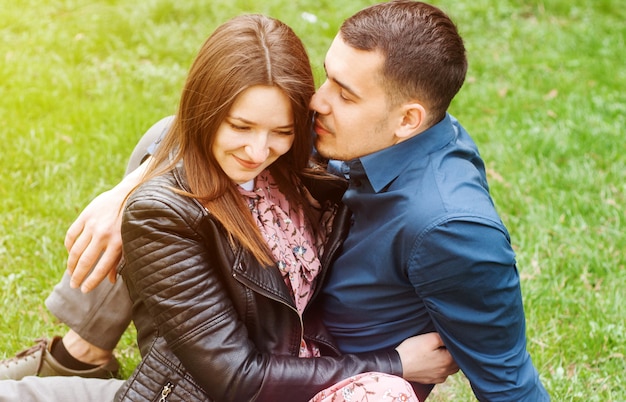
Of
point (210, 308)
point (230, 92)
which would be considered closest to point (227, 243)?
point (210, 308)

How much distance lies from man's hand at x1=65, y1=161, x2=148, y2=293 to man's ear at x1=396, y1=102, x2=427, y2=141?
955 mm

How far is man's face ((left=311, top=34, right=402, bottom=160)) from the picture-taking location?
256 centimetres

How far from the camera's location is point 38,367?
3.13 m

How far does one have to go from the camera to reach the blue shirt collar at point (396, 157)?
2.54 meters

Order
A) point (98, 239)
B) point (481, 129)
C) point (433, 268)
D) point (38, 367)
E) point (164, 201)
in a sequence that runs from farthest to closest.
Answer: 1. point (481, 129)
2. point (38, 367)
3. point (98, 239)
4. point (433, 268)
5. point (164, 201)

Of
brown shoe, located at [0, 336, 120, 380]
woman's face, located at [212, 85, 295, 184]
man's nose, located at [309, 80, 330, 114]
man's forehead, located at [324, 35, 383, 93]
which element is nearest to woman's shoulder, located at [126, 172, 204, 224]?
woman's face, located at [212, 85, 295, 184]

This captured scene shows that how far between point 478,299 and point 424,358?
358 mm

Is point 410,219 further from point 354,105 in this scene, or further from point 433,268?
point 354,105

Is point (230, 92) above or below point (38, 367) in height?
above

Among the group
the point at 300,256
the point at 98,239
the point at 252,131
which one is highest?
the point at 252,131

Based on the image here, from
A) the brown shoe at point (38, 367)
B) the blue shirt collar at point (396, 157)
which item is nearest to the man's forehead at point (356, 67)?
the blue shirt collar at point (396, 157)

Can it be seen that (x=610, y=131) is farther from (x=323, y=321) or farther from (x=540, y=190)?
(x=323, y=321)

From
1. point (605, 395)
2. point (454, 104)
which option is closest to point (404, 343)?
point (605, 395)

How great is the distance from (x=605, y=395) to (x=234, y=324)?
1820mm
